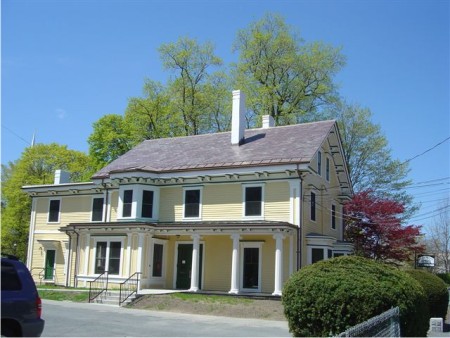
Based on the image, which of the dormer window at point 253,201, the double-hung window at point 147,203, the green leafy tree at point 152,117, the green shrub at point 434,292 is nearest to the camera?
the green shrub at point 434,292

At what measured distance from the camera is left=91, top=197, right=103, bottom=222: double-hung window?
3137cm

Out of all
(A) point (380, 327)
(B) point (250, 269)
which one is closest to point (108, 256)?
(B) point (250, 269)

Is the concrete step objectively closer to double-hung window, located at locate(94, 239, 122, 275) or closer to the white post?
the white post

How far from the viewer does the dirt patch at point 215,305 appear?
832 inches

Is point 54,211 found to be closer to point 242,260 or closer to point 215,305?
point 242,260

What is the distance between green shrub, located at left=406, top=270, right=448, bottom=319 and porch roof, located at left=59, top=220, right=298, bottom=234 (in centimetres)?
651

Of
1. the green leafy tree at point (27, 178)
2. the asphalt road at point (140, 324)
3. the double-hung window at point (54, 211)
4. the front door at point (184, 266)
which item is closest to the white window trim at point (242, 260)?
the front door at point (184, 266)

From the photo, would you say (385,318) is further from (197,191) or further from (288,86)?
(288,86)

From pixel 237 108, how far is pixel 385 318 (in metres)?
22.2

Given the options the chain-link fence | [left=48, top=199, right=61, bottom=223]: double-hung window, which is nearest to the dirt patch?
the chain-link fence

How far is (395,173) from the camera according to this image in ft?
138

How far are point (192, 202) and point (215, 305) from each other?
25.5ft

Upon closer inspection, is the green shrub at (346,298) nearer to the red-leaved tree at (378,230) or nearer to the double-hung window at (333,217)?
the double-hung window at (333,217)

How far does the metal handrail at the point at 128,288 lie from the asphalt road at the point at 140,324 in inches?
60.2
